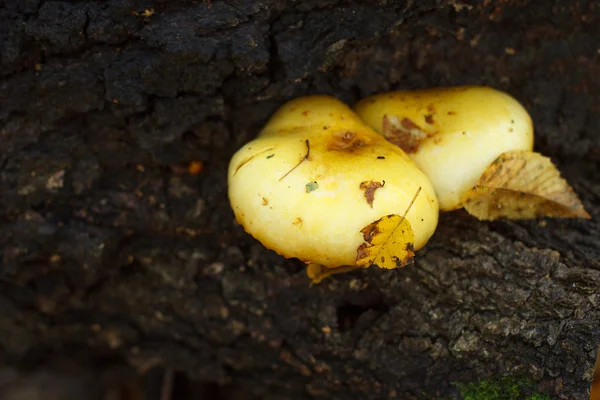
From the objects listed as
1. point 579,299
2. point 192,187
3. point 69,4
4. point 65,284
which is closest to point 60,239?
point 65,284

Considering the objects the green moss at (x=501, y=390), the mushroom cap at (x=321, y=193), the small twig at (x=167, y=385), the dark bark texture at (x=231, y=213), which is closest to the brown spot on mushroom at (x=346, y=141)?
the mushroom cap at (x=321, y=193)

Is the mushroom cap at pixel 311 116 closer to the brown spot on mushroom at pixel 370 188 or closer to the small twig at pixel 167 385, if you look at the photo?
the brown spot on mushroom at pixel 370 188

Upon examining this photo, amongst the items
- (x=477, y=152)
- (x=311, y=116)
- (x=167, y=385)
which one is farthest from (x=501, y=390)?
(x=167, y=385)

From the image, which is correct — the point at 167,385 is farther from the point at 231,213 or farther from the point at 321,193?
the point at 321,193

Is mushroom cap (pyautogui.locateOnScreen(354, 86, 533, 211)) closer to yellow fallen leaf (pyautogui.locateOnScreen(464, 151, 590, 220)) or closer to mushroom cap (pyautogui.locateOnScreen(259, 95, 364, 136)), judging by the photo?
yellow fallen leaf (pyautogui.locateOnScreen(464, 151, 590, 220))

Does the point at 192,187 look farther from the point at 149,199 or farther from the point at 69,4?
the point at 69,4

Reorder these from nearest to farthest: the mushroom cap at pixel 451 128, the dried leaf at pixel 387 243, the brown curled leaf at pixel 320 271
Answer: the dried leaf at pixel 387 243
the mushroom cap at pixel 451 128
the brown curled leaf at pixel 320 271

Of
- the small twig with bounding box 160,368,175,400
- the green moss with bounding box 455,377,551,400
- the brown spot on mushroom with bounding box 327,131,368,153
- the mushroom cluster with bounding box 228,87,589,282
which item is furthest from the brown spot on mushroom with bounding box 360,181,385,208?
the small twig with bounding box 160,368,175,400
